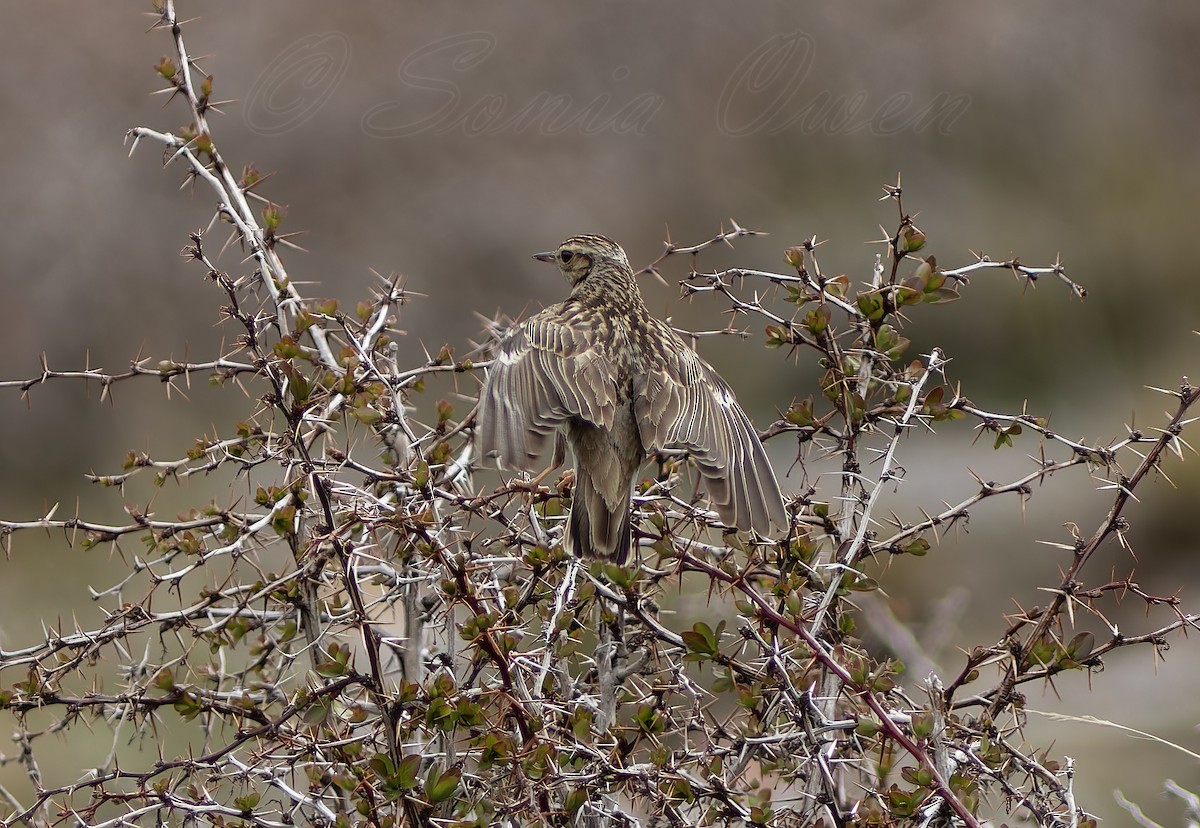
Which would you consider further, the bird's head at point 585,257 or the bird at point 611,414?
the bird's head at point 585,257

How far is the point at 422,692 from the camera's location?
2.22 m

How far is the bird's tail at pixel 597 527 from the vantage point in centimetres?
280

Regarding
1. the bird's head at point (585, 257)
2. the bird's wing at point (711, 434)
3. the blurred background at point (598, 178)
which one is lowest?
the bird's wing at point (711, 434)

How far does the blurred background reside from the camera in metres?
10.2

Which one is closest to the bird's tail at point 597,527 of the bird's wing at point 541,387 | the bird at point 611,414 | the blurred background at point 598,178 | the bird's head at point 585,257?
the bird at point 611,414

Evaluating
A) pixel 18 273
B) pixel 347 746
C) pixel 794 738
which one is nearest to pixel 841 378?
pixel 794 738

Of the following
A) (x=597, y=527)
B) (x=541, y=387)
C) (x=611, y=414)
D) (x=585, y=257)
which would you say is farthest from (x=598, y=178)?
(x=597, y=527)

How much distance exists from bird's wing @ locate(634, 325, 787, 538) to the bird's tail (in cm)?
21

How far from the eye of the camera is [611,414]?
3307mm

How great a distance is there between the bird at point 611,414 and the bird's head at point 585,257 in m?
0.09

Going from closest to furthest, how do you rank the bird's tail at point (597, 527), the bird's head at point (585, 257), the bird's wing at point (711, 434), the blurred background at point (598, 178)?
the bird's tail at point (597, 527)
the bird's wing at point (711, 434)
the bird's head at point (585, 257)
the blurred background at point (598, 178)

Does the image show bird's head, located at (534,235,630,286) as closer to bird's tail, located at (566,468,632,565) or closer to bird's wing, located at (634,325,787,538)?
bird's wing, located at (634,325,787,538)

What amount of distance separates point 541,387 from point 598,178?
8.62 metres

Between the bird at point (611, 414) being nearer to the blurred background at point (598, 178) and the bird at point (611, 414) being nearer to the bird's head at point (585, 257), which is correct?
the bird's head at point (585, 257)
